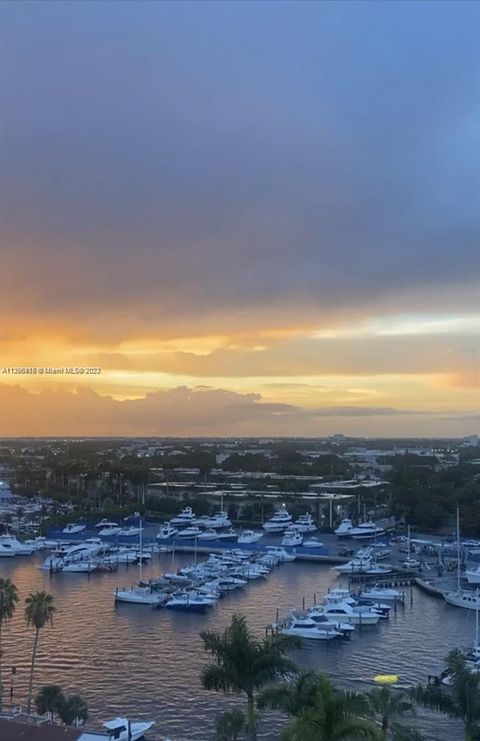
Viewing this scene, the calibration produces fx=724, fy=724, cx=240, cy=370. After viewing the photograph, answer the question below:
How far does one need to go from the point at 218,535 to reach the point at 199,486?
52.7 ft

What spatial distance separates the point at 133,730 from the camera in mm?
11500

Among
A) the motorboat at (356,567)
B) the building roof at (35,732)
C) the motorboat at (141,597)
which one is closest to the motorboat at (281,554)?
the motorboat at (356,567)

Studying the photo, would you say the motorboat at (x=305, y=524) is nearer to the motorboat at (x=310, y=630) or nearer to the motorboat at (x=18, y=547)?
the motorboat at (x=18, y=547)

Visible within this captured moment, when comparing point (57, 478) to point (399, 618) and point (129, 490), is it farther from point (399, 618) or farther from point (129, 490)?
point (399, 618)

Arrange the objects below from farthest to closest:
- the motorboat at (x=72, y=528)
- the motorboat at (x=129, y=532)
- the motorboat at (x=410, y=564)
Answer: the motorboat at (x=72, y=528) → the motorboat at (x=129, y=532) → the motorboat at (x=410, y=564)

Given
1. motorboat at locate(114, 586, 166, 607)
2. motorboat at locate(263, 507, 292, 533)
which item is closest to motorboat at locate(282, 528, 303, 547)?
motorboat at locate(263, 507, 292, 533)

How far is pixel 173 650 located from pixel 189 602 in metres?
3.78

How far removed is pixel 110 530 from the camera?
3322 cm

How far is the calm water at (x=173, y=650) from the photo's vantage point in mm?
13438

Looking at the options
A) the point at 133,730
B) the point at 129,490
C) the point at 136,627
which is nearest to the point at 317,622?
the point at 136,627

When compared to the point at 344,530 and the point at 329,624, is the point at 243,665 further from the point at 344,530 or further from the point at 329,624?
the point at 344,530

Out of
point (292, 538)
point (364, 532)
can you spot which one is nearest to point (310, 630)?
point (292, 538)

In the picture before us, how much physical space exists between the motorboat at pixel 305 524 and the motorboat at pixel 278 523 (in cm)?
52

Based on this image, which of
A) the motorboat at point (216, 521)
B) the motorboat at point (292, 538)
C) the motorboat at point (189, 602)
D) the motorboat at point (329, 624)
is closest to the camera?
the motorboat at point (329, 624)
